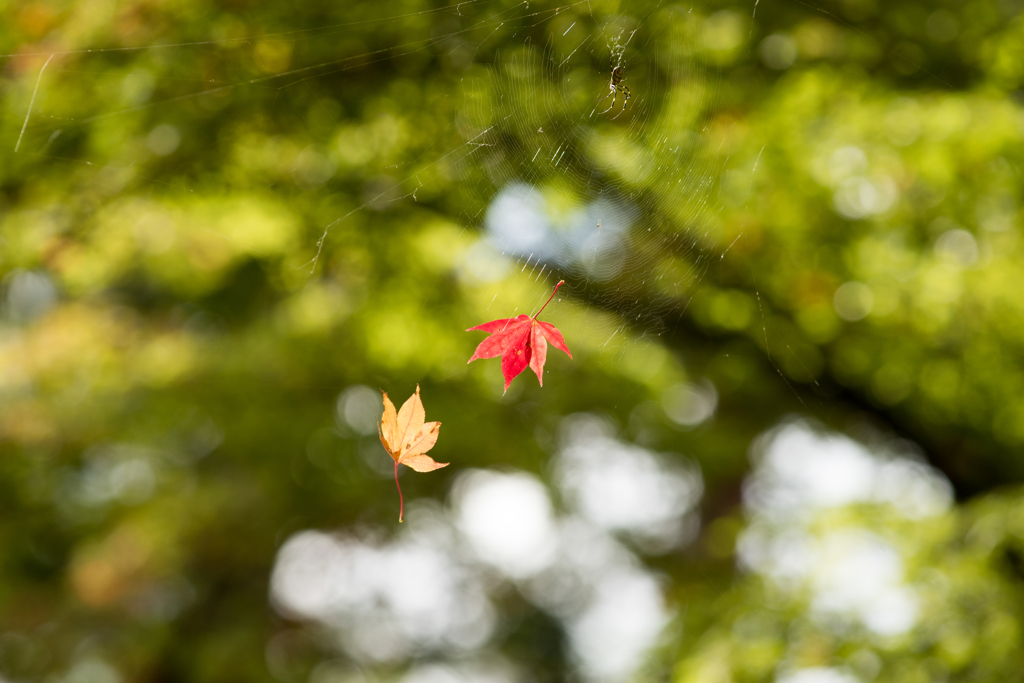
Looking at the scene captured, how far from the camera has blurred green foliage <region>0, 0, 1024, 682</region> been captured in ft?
7.32

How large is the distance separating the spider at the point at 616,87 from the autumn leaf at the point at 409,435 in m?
1.22

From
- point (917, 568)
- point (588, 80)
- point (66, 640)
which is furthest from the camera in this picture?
point (66, 640)

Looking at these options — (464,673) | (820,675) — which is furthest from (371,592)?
(820,675)

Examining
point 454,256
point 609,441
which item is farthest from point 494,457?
point 454,256

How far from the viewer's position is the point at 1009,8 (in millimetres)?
2674

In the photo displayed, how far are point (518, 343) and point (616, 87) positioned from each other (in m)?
0.99

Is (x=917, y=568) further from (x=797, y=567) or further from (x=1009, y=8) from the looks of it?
(x=1009, y=8)

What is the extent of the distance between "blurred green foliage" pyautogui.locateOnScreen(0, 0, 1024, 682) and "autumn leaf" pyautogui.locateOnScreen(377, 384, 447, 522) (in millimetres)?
1019

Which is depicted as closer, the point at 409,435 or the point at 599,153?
the point at 409,435

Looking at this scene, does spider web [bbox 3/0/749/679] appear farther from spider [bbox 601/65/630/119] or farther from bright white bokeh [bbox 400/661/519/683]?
bright white bokeh [bbox 400/661/519/683]

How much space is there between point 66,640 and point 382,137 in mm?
6686

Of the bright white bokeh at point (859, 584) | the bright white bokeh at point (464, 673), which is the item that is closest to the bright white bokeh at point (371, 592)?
the bright white bokeh at point (464, 673)

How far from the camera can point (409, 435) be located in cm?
117

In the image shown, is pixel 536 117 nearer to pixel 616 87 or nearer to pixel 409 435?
pixel 616 87
